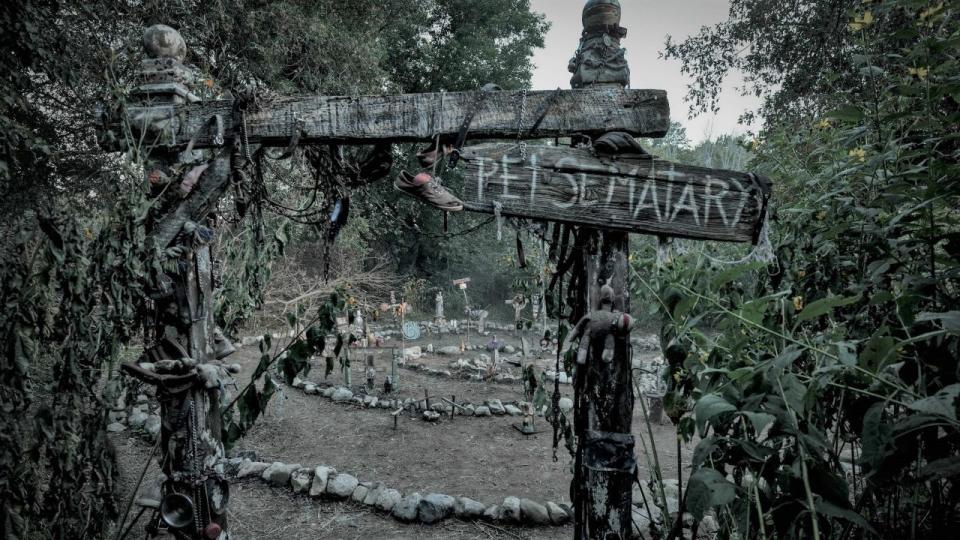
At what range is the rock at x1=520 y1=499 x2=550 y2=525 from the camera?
439 centimetres

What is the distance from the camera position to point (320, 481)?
4.88 m

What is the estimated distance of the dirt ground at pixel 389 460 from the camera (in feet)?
14.4

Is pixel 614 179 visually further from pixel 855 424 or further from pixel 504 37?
pixel 504 37

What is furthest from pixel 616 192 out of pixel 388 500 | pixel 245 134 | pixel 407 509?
pixel 388 500

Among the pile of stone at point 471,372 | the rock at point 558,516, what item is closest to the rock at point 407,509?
the rock at point 558,516

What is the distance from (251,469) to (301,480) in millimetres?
742

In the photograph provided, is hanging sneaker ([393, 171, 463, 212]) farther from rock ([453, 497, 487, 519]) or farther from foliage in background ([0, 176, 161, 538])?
rock ([453, 497, 487, 519])

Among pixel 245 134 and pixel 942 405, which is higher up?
pixel 245 134

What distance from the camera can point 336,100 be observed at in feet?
7.30

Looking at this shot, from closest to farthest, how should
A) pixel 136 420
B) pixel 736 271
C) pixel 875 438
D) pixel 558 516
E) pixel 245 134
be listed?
1. pixel 875 438
2. pixel 736 271
3. pixel 245 134
4. pixel 558 516
5. pixel 136 420

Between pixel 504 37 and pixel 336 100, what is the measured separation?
1744cm

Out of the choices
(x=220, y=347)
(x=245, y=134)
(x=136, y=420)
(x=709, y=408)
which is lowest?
(x=136, y=420)

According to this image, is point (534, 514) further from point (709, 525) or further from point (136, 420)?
point (136, 420)

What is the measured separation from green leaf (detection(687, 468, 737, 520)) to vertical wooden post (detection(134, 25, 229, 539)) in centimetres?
237
